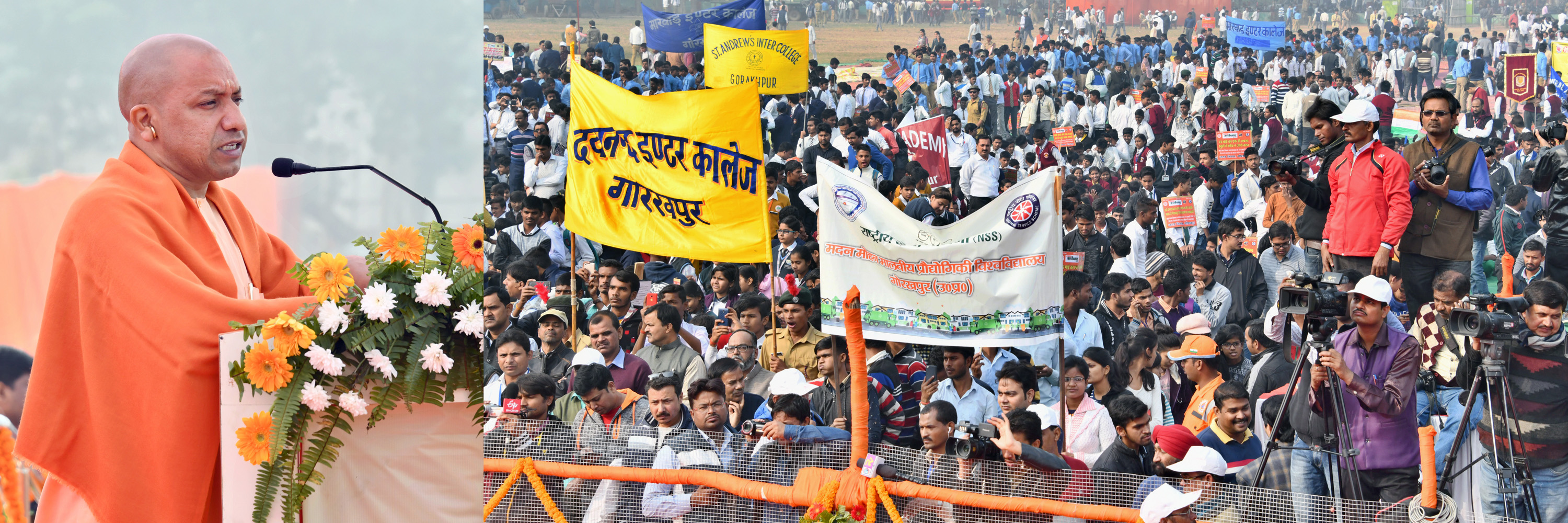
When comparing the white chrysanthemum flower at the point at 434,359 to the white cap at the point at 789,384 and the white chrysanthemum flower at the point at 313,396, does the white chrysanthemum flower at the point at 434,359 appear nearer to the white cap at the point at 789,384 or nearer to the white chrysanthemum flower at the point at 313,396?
the white chrysanthemum flower at the point at 313,396

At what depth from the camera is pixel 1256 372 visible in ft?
18.4

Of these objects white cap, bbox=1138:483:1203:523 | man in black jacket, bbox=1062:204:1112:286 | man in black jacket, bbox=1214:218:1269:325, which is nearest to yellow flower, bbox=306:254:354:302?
white cap, bbox=1138:483:1203:523

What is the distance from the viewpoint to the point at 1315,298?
4281 mm

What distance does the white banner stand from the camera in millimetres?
5809

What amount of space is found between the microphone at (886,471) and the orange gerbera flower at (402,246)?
165 cm

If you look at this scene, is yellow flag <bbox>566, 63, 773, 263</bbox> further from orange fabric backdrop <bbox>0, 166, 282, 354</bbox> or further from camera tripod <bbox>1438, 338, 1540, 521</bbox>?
camera tripod <bbox>1438, 338, 1540, 521</bbox>

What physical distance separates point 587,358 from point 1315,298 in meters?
3.50

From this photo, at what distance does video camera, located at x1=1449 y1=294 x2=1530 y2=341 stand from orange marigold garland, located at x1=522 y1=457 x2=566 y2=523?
3181 mm

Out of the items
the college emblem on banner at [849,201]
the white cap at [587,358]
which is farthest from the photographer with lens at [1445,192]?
the white cap at [587,358]

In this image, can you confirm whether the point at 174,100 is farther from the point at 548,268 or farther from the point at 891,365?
the point at 548,268

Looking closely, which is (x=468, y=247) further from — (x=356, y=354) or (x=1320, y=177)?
(x=1320, y=177)

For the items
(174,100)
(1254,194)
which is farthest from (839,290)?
(1254,194)

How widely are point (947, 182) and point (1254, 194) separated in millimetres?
4006

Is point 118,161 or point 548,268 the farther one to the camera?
point 548,268
